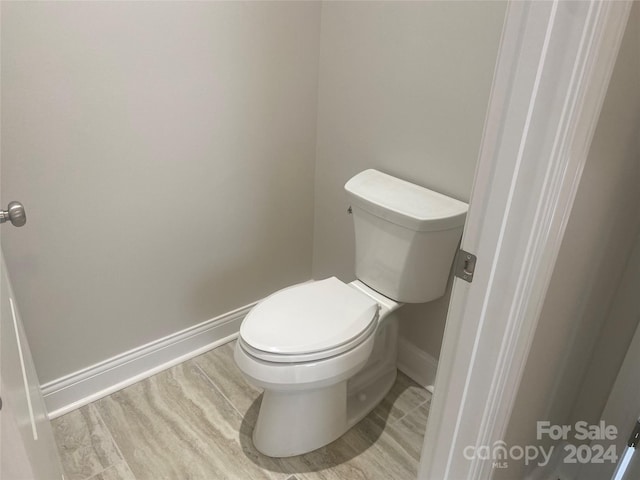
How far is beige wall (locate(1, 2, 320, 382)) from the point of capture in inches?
55.9

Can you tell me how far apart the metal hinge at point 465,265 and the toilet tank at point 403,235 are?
625mm

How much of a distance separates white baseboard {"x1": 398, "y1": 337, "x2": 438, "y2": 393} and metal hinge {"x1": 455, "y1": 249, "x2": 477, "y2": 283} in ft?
3.55

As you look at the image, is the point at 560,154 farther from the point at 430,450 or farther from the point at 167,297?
the point at 167,297

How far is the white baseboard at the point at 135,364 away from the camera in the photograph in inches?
69.7

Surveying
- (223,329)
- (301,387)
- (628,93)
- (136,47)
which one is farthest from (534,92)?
(223,329)

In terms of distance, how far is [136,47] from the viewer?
1.51 m

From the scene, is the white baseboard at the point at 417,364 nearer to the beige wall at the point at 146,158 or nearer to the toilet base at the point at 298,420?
the toilet base at the point at 298,420

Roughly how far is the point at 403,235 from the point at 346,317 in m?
0.31

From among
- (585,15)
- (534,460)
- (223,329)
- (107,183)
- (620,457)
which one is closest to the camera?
(585,15)

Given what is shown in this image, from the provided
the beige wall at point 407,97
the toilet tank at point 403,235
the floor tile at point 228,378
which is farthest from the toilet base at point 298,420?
the beige wall at point 407,97

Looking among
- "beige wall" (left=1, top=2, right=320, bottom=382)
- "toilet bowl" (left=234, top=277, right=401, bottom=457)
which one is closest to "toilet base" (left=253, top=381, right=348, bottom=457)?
"toilet bowl" (left=234, top=277, right=401, bottom=457)

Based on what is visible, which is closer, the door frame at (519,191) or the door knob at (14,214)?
the door frame at (519,191)

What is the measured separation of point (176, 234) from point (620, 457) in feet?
4.91

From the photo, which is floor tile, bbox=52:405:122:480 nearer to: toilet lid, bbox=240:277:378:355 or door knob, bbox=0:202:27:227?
toilet lid, bbox=240:277:378:355
